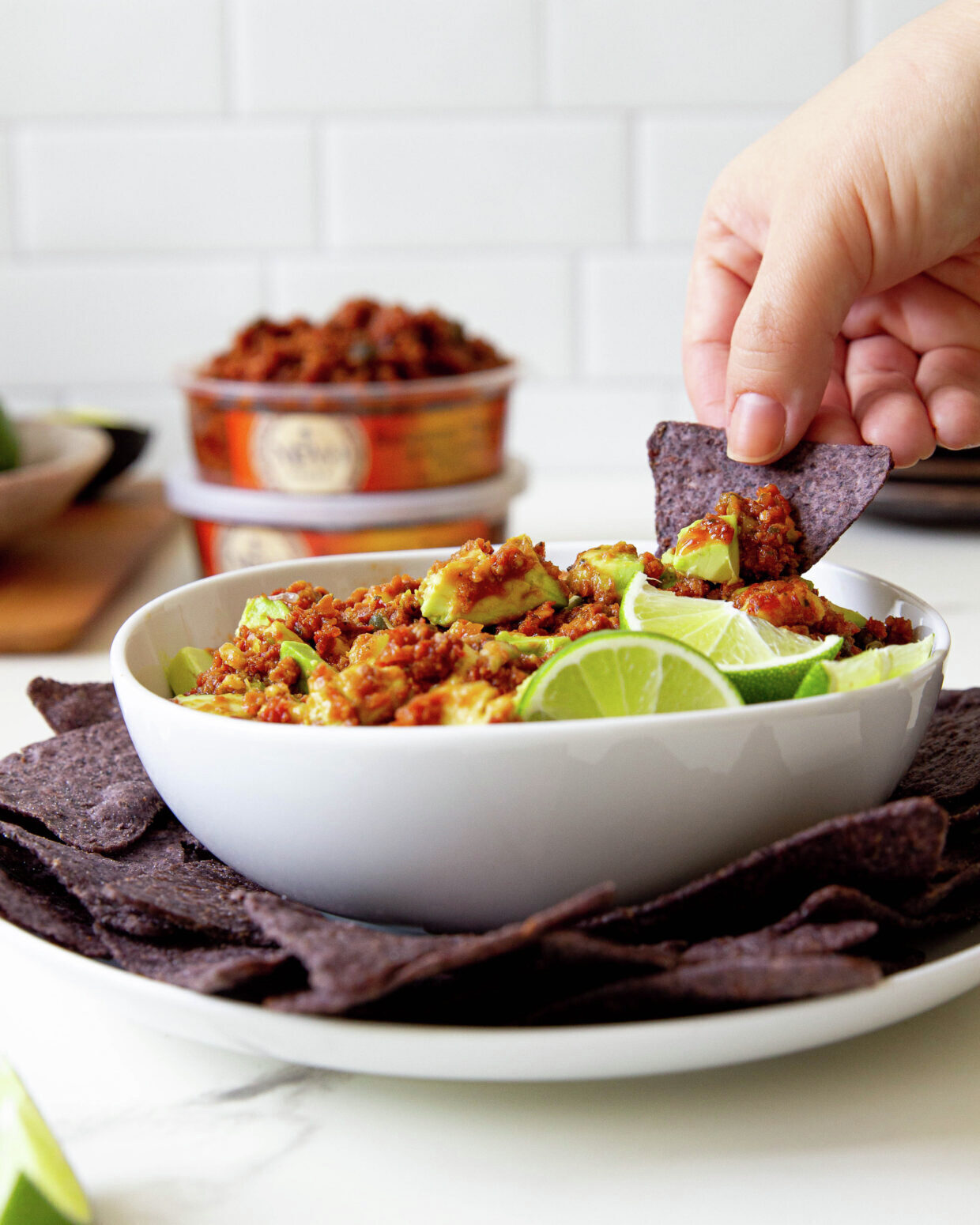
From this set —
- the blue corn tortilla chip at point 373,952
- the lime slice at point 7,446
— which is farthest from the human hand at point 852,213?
the lime slice at point 7,446

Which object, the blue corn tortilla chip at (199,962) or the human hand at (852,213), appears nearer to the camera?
the blue corn tortilla chip at (199,962)

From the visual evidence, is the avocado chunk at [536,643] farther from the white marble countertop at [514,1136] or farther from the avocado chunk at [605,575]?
the white marble countertop at [514,1136]

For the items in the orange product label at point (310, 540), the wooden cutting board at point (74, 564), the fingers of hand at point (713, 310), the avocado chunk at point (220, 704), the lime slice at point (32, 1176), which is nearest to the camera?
the lime slice at point (32, 1176)

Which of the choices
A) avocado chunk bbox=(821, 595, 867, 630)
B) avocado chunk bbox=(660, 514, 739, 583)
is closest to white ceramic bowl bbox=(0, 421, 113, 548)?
avocado chunk bbox=(660, 514, 739, 583)

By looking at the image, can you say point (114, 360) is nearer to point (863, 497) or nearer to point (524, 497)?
point (524, 497)

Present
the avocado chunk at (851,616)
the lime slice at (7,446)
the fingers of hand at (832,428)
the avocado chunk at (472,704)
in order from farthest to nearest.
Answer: the lime slice at (7,446) < the fingers of hand at (832,428) < the avocado chunk at (851,616) < the avocado chunk at (472,704)

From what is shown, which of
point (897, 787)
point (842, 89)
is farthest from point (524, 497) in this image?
point (897, 787)

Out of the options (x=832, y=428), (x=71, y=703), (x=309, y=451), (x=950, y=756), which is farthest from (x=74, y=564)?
(x=950, y=756)
